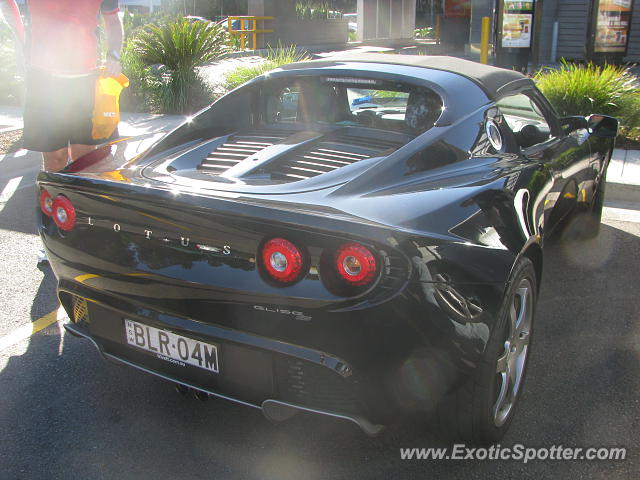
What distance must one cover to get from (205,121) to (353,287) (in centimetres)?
183

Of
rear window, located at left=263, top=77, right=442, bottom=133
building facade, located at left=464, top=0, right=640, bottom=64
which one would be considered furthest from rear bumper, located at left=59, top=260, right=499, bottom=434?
building facade, located at left=464, top=0, right=640, bottom=64

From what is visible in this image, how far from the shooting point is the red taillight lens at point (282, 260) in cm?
221

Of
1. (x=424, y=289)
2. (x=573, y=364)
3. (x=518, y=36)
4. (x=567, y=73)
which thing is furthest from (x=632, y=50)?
(x=424, y=289)

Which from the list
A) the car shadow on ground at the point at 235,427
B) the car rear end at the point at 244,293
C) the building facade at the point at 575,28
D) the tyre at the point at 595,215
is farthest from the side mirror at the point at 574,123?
the building facade at the point at 575,28

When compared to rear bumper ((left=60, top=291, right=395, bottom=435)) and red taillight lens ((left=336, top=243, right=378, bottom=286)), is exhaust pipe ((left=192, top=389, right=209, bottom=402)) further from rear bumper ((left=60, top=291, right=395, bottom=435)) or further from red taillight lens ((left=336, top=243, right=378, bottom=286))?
red taillight lens ((left=336, top=243, right=378, bottom=286))

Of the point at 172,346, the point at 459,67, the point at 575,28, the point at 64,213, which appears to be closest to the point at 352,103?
the point at 459,67

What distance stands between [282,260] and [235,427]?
3.19ft

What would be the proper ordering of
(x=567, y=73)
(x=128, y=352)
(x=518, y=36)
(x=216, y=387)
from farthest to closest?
1. (x=518, y=36)
2. (x=567, y=73)
3. (x=128, y=352)
4. (x=216, y=387)

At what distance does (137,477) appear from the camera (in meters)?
2.53

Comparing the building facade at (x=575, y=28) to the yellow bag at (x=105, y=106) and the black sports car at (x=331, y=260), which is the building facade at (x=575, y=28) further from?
the black sports car at (x=331, y=260)

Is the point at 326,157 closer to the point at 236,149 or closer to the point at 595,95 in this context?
the point at 236,149

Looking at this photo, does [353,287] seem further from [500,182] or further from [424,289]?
[500,182]

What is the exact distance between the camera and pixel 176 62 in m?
11.5

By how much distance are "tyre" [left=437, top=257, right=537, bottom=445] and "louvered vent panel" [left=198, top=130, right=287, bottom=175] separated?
1.34 meters
